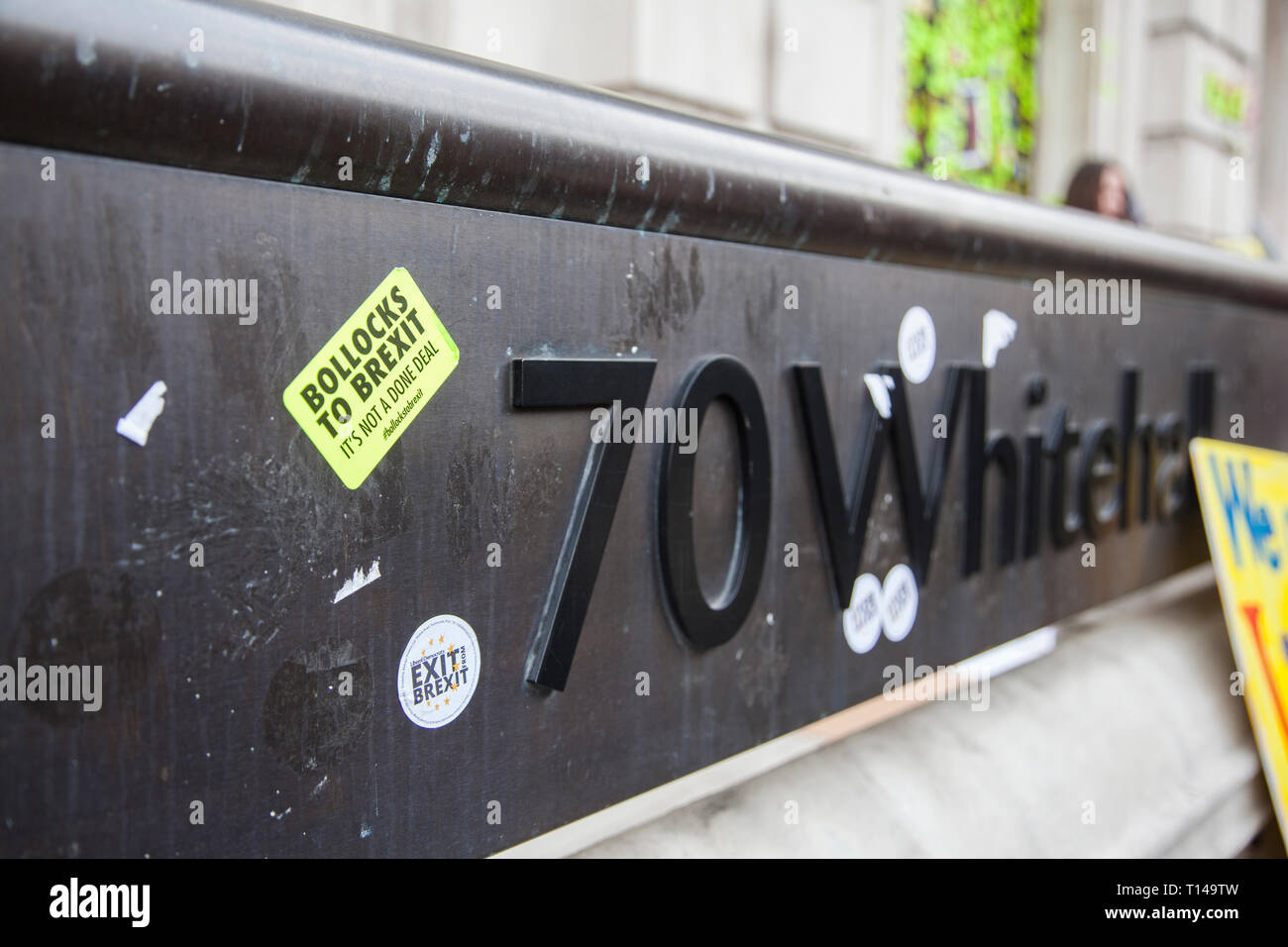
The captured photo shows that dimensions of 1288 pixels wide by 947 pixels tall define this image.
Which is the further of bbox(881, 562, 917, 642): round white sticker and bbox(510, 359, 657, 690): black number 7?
bbox(881, 562, 917, 642): round white sticker

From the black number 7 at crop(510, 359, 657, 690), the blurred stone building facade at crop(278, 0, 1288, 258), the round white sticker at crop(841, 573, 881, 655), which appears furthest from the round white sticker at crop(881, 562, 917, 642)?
the blurred stone building facade at crop(278, 0, 1288, 258)

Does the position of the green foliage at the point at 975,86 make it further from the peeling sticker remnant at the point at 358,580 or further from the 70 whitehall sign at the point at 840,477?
the peeling sticker remnant at the point at 358,580

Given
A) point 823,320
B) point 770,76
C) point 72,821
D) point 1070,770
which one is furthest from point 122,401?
point 770,76

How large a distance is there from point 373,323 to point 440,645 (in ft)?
0.58

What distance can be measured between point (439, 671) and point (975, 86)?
4.90 meters

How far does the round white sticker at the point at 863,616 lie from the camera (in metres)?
0.90

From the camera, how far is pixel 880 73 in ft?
11.3

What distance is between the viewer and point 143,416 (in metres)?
0.47

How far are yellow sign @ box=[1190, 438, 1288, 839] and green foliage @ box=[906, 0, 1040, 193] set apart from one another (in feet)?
10.3

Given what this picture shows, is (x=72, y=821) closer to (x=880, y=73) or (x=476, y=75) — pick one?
(x=476, y=75)

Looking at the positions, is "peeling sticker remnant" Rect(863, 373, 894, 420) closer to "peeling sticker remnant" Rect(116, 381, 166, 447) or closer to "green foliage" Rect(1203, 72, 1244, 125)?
"peeling sticker remnant" Rect(116, 381, 166, 447)

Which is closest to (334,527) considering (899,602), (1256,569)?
(899,602)

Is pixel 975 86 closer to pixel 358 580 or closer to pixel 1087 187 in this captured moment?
pixel 1087 187

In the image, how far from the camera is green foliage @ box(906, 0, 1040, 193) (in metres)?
4.50
